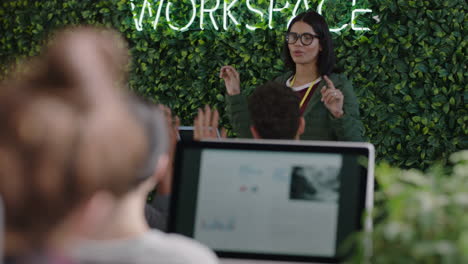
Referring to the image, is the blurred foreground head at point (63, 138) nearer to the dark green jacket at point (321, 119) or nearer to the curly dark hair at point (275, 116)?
the curly dark hair at point (275, 116)

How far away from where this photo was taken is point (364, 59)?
460 centimetres

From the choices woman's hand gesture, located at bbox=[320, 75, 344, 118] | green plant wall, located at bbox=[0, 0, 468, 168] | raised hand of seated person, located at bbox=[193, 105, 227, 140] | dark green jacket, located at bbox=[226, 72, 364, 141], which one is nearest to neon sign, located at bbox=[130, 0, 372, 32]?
green plant wall, located at bbox=[0, 0, 468, 168]

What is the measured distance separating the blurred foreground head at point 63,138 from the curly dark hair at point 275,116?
1.01 metres

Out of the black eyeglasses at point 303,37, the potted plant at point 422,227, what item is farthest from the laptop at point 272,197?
the black eyeglasses at point 303,37

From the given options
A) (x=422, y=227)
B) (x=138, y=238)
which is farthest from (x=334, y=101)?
(x=138, y=238)

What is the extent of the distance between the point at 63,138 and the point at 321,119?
2360 millimetres

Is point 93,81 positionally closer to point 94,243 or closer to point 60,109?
point 60,109

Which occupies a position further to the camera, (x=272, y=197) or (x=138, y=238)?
(x=272, y=197)

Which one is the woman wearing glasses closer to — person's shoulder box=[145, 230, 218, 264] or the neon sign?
the neon sign

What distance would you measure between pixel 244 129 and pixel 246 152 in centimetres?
118

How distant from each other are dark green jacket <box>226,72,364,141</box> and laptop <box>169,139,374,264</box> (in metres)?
1.08

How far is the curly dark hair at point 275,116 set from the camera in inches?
80.5

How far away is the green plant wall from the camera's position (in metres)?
4.47

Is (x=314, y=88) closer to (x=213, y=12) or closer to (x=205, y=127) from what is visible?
(x=205, y=127)
